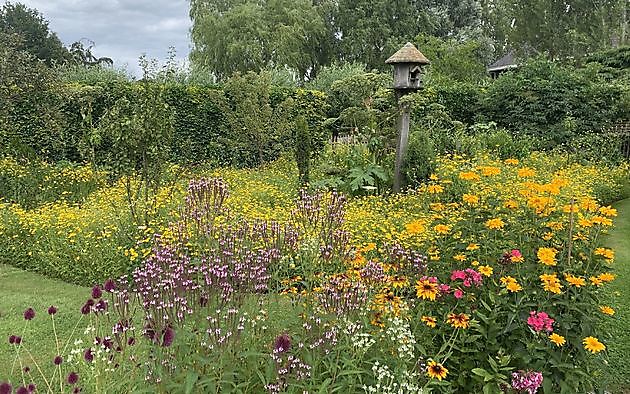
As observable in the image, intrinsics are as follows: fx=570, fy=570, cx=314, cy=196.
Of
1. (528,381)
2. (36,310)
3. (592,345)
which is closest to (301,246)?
(528,381)

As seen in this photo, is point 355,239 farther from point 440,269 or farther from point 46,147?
point 46,147

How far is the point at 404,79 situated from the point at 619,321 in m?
4.27

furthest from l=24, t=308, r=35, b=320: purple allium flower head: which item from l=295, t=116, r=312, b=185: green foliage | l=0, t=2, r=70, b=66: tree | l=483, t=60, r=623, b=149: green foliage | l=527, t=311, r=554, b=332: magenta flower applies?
l=0, t=2, r=70, b=66: tree

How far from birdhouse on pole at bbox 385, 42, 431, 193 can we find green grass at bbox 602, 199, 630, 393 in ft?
8.90

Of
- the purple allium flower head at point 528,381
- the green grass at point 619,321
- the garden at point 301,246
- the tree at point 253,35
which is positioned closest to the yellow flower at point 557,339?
the garden at point 301,246

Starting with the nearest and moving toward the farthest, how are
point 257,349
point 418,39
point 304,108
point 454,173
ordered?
point 257,349, point 454,173, point 304,108, point 418,39

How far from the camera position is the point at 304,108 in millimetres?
12922

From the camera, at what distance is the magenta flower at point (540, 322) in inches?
94.2

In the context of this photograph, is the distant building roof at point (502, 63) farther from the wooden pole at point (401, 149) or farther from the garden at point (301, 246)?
the wooden pole at point (401, 149)

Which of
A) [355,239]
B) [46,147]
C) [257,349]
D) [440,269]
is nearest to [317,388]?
[257,349]

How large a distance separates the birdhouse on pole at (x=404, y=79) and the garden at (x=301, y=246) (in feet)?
0.70

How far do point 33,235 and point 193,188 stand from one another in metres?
3.45

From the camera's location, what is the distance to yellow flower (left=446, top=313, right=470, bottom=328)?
244 centimetres

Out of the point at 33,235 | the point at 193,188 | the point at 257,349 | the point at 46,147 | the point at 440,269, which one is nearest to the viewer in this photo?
the point at 257,349
